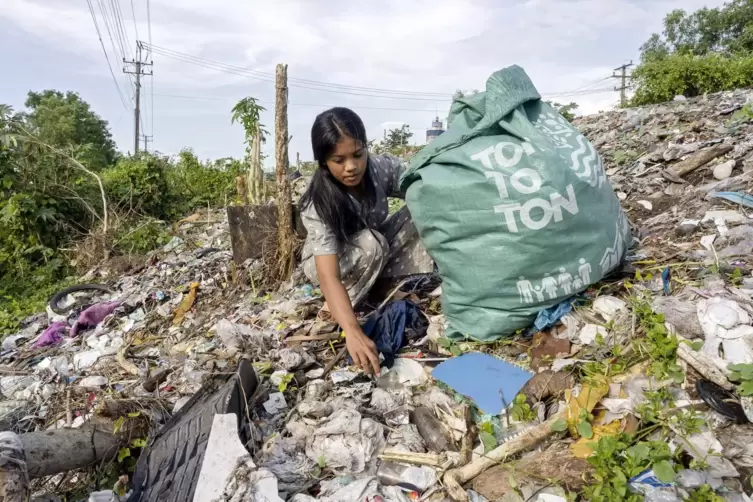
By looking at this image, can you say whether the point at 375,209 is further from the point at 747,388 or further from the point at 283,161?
the point at 747,388

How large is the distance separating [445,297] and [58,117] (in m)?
22.5

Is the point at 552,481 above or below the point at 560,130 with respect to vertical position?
below

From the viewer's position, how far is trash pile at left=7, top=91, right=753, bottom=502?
4.09ft

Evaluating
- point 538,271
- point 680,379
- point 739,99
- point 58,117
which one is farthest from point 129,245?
point 58,117

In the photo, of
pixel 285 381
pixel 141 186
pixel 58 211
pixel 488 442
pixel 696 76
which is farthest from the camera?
pixel 696 76

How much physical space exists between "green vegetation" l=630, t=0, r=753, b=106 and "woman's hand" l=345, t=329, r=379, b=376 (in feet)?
38.3

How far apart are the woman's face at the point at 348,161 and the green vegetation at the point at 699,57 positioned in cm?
1123

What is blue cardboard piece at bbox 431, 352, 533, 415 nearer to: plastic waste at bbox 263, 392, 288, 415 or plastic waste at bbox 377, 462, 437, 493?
plastic waste at bbox 377, 462, 437, 493

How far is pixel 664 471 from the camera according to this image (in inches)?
43.1

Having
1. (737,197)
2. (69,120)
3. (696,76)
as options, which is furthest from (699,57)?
(69,120)

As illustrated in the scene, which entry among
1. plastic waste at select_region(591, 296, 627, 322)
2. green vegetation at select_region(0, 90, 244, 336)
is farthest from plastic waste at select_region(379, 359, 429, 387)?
green vegetation at select_region(0, 90, 244, 336)

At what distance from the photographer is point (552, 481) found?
1250 millimetres

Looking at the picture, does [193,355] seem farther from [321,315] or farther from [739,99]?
[739,99]

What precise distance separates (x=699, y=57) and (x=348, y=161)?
1308cm
